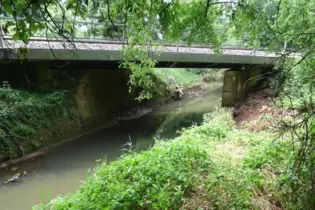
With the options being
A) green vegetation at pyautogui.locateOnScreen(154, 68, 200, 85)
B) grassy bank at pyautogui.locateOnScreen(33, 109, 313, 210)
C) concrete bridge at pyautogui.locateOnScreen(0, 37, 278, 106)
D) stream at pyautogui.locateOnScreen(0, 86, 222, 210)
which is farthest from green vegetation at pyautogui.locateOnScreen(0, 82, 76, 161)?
green vegetation at pyautogui.locateOnScreen(154, 68, 200, 85)

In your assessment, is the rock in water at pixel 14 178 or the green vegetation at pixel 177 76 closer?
the rock in water at pixel 14 178

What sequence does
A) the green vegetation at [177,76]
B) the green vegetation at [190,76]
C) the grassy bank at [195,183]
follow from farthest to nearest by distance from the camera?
the green vegetation at [190,76], the green vegetation at [177,76], the grassy bank at [195,183]

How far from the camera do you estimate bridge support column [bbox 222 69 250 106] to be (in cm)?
1299

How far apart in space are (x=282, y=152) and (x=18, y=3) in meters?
3.80

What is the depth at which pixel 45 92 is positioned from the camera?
902 centimetres

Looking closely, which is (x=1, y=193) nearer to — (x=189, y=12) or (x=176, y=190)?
(x=176, y=190)

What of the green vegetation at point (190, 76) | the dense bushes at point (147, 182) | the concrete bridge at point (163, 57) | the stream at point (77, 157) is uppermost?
the concrete bridge at point (163, 57)

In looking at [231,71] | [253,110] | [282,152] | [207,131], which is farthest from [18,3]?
[231,71]

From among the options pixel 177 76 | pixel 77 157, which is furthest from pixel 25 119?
pixel 177 76

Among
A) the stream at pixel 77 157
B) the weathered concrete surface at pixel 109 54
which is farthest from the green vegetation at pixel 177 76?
the weathered concrete surface at pixel 109 54

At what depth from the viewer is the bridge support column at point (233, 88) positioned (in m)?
13.0

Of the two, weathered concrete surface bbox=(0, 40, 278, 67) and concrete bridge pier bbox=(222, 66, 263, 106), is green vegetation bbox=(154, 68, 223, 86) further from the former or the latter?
weathered concrete surface bbox=(0, 40, 278, 67)

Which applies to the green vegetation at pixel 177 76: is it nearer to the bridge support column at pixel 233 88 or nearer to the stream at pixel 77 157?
the stream at pixel 77 157

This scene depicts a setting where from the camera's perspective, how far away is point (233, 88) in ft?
42.6
